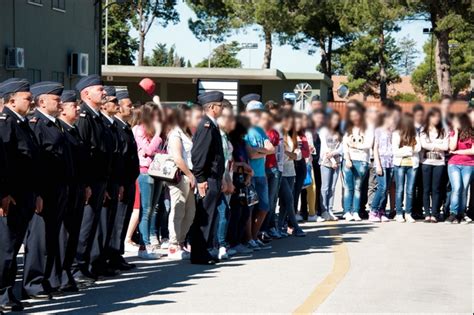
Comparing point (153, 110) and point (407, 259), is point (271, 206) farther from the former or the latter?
point (153, 110)

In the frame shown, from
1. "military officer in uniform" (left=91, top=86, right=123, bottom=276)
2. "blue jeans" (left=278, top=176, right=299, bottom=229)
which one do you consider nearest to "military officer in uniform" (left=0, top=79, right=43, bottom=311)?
"military officer in uniform" (left=91, top=86, right=123, bottom=276)

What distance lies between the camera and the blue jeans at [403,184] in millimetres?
17141

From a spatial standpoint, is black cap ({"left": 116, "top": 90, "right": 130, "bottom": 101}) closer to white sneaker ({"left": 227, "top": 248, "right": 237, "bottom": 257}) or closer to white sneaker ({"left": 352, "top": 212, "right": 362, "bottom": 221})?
white sneaker ({"left": 227, "top": 248, "right": 237, "bottom": 257})

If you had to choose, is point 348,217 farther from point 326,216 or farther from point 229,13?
point 229,13

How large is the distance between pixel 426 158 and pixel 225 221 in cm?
561

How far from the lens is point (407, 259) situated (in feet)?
41.2

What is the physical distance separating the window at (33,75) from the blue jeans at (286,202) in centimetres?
1666

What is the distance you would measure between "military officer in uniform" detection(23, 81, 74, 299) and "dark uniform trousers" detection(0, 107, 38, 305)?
1.36ft

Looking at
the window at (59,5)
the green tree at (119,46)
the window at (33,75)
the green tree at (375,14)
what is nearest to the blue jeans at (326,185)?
the green tree at (375,14)

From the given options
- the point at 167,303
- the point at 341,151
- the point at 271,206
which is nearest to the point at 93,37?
the point at 341,151

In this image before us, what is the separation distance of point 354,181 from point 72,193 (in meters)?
8.24

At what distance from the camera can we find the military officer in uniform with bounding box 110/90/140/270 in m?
11.3

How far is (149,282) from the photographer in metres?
10.7

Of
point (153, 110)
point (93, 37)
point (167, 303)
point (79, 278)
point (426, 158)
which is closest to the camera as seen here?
point (153, 110)
